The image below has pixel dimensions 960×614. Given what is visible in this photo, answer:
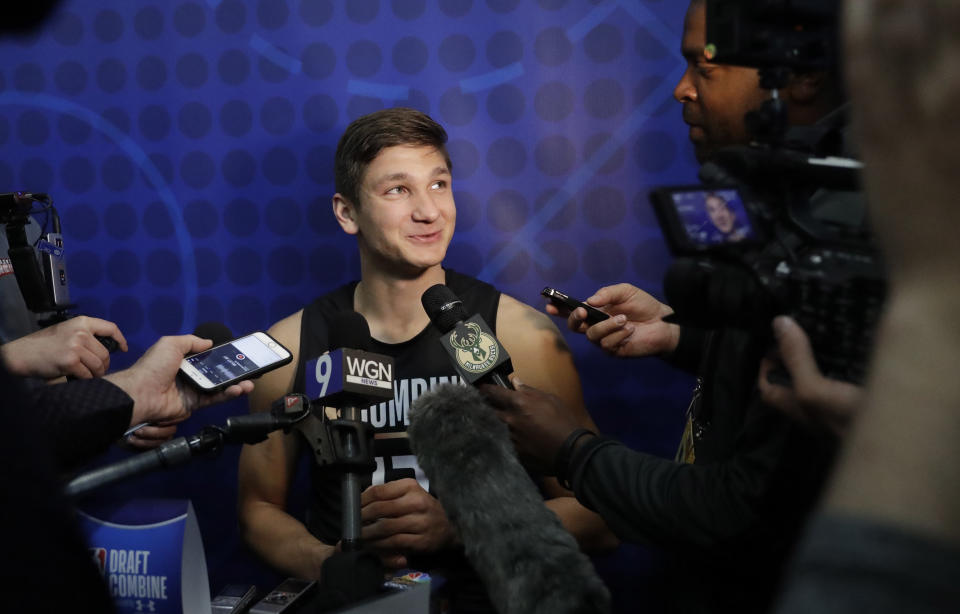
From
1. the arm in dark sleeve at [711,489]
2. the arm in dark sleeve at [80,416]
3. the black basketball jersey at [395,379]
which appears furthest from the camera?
the black basketball jersey at [395,379]

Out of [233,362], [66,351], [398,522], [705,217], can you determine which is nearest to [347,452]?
[233,362]

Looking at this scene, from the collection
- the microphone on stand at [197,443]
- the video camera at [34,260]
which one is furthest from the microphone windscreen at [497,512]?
the video camera at [34,260]

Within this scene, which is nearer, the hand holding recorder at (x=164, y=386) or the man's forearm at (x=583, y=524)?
the hand holding recorder at (x=164, y=386)

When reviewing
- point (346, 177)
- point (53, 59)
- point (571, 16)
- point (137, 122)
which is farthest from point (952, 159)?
point (53, 59)

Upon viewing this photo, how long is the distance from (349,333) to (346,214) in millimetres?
746

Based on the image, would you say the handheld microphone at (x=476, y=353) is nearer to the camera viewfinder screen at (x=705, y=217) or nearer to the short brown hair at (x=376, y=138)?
the camera viewfinder screen at (x=705, y=217)

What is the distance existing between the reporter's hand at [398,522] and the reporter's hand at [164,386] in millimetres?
359

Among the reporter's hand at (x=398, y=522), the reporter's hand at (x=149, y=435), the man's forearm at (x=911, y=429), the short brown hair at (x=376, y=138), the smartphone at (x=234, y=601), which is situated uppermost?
the short brown hair at (x=376, y=138)

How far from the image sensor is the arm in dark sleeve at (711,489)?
1.03 meters

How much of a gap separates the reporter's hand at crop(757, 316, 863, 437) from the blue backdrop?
4.45 ft

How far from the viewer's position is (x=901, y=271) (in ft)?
1.26

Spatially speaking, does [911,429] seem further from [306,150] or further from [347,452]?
[306,150]

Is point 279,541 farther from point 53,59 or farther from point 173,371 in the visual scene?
point 53,59

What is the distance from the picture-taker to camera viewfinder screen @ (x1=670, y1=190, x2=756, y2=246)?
93 cm
